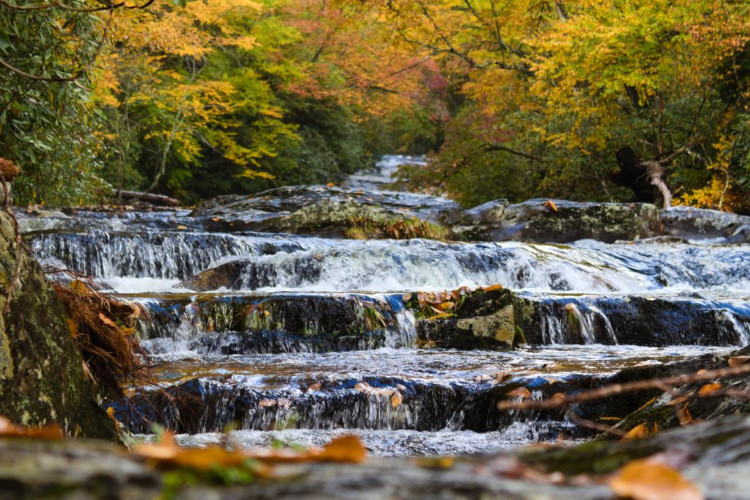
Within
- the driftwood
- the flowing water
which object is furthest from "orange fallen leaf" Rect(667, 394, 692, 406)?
the driftwood

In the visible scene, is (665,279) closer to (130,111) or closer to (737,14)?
(737,14)

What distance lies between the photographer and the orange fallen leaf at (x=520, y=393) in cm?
340

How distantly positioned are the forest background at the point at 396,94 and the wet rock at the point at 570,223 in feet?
7.72

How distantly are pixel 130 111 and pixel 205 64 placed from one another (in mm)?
3491

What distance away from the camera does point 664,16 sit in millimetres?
12008

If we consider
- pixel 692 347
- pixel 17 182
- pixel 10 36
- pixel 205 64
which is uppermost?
pixel 205 64

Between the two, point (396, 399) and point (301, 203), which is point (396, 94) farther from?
point (396, 399)

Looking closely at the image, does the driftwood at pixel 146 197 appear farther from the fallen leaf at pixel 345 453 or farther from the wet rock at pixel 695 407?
the fallen leaf at pixel 345 453

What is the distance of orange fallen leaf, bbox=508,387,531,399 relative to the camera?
3402 millimetres

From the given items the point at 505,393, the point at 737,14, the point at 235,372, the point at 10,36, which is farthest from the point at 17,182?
the point at 737,14

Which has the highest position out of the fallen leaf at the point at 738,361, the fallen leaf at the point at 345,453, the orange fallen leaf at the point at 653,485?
→ the orange fallen leaf at the point at 653,485

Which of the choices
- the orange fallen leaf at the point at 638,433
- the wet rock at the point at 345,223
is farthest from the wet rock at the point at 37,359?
the wet rock at the point at 345,223

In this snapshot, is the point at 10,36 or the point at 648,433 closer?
the point at 648,433

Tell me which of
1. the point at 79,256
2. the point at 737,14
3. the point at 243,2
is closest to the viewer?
the point at 79,256
